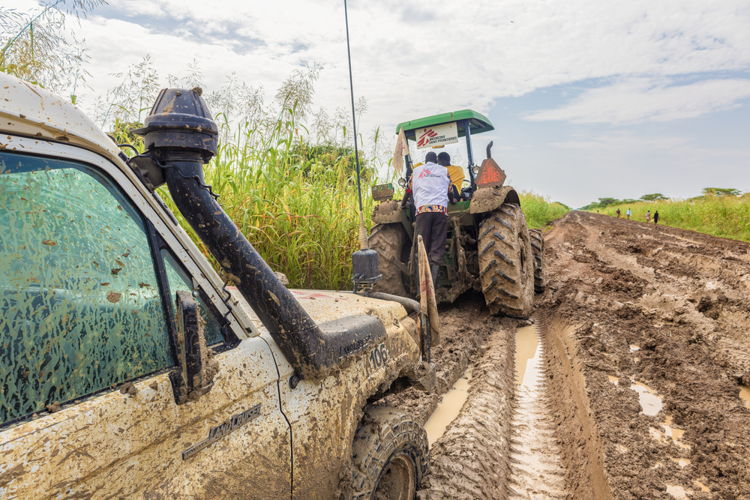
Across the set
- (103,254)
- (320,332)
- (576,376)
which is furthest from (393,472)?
(576,376)

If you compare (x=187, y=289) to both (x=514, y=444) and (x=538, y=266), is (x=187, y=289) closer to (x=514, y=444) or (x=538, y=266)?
(x=514, y=444)

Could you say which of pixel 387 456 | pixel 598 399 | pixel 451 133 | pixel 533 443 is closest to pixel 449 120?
pixel 451 133

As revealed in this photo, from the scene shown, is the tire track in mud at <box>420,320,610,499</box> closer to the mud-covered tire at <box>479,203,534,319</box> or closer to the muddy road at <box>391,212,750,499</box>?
the muddy road at <box>391,212,750,499</box>

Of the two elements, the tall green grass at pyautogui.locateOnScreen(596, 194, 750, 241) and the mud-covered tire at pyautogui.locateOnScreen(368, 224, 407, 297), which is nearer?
the mud-covered tire at pyautogui.locateOnScreen(368, 224, 407, 297)

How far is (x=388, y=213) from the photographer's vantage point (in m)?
5.95

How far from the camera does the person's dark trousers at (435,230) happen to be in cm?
542

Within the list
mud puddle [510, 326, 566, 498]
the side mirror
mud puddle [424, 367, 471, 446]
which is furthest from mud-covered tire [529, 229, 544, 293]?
the side mirror

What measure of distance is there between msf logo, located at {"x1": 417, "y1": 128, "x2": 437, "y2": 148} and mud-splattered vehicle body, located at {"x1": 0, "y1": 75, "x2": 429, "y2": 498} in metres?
5.38

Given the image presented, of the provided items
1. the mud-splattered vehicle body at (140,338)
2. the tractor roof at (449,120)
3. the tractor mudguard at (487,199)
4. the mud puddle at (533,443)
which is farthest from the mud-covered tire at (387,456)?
the tractor roof at (449,120)

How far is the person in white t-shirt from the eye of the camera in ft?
17.8

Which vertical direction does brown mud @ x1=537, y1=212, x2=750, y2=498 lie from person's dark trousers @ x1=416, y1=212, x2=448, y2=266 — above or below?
below

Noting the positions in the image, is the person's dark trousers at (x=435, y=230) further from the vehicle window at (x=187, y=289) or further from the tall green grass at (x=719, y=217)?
the tall green grass at (x=719, y=217)

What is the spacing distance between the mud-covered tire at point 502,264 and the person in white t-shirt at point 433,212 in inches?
21.5

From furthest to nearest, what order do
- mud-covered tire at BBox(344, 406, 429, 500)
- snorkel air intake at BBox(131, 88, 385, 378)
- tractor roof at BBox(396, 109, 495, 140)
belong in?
1. tractor roof at BBox(396, 109, 495, 140)
2. mud-covered tire at BBox(344, 406, 429, 500)
3. snorkel air intake at BBox(131, 88, 385, 378)
